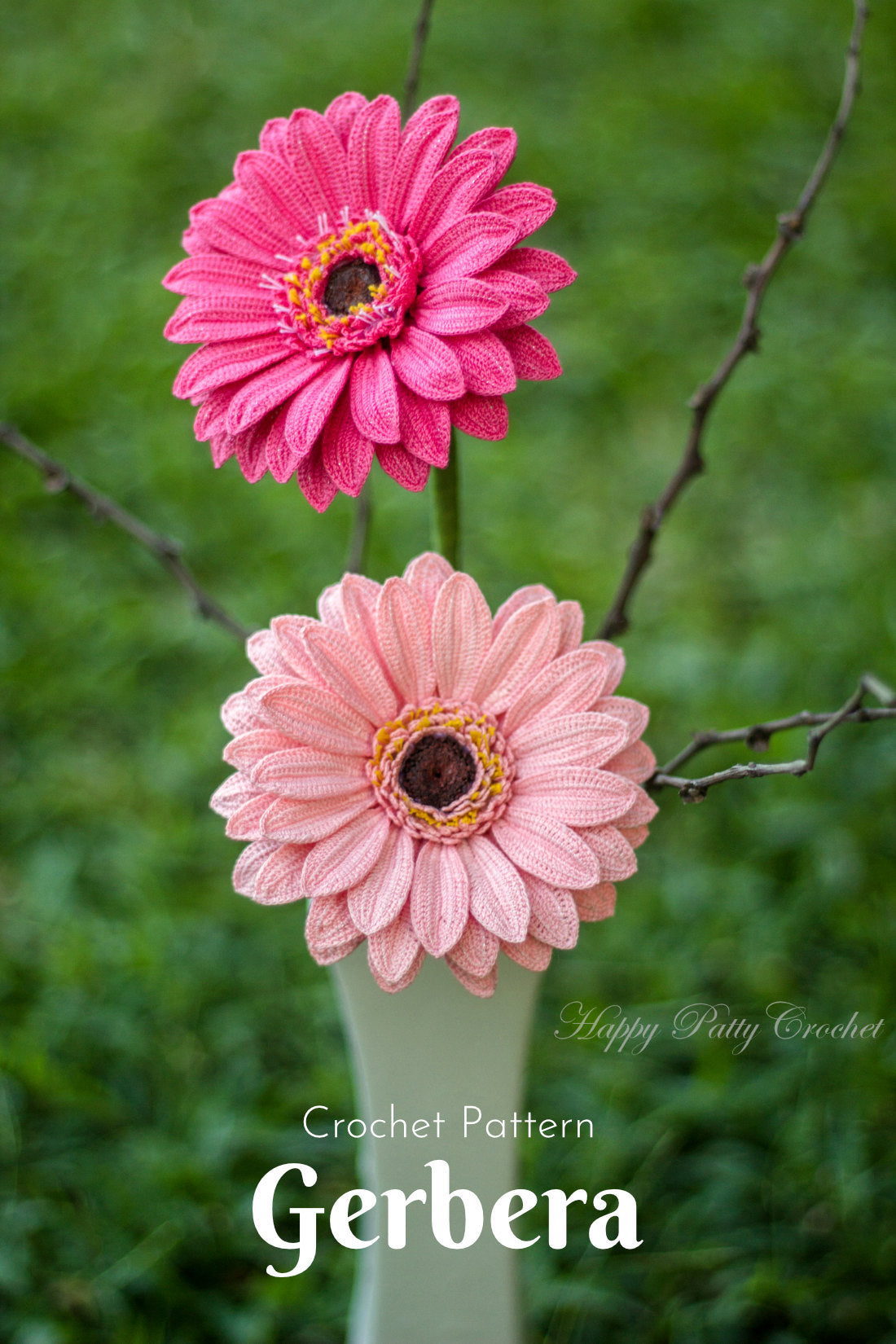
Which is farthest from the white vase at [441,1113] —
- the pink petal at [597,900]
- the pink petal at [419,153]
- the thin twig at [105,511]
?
the pink petal at [419,153]

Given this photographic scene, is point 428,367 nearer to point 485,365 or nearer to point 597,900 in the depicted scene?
point 485,365

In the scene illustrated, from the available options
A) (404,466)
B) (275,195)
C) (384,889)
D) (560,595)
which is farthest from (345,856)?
(560,595)

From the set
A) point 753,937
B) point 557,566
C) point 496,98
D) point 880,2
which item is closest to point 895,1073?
point 753,937

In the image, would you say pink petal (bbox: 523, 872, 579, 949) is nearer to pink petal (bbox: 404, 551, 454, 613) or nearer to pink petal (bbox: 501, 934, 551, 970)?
pink petal (bbox: 501, 934, 551, 970)

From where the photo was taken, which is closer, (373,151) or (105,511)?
(373,151)

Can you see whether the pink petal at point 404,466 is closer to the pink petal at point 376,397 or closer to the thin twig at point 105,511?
the pink petal at point 376,397

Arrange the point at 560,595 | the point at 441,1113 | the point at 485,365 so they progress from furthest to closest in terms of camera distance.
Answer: the point at 560,595 < the point at 441,1113 < the point at 485,365
